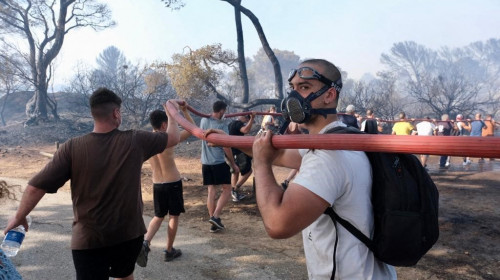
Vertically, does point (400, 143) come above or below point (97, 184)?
above

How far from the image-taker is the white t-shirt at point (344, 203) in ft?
4.52

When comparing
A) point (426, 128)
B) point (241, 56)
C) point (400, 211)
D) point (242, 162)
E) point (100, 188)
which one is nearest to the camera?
point (400, 211)

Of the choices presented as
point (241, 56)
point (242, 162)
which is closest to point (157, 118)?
point (242, 162)

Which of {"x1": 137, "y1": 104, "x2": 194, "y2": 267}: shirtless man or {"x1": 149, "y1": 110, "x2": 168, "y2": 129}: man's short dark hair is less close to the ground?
{"x1": 149, "y1": 110, "x2": 168, "y2": 129}: man's short dark hair

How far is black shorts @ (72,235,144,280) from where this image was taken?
2641mm

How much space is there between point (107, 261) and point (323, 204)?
216 centimetres

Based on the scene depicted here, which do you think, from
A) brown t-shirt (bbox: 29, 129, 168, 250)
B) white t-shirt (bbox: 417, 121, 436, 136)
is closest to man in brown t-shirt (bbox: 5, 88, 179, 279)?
brown t-shirt (bbox: 29, 129, 168, 250)

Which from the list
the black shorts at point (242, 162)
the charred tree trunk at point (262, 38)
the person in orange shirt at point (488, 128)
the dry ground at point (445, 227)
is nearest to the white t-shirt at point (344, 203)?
the dry ground at point (445, 227)

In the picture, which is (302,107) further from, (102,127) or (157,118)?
(157,118)

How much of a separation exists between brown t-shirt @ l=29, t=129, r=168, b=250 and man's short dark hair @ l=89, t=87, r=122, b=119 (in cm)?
18

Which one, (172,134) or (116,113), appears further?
(172,134)

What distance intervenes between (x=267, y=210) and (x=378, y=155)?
549 millimetres

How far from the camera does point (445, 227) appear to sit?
568 cm

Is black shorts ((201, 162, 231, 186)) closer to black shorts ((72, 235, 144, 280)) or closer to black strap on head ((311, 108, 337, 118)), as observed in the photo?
black shorts ((72, 235, 144, 280))
